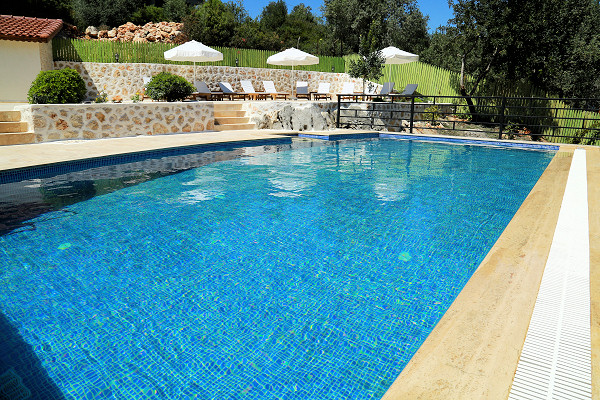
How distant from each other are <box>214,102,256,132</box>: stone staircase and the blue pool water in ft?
20.9

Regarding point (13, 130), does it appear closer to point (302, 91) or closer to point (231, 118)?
point (231, 118)

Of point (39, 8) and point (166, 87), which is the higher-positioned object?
point (39, 8)

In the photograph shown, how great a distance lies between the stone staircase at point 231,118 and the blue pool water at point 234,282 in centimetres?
638

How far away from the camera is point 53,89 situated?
916 centimetres

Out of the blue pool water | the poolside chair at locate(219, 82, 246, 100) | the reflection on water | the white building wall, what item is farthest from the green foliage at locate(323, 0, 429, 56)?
the blue pool water

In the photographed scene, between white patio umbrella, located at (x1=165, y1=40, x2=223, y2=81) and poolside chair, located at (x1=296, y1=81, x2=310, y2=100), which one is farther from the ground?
white patio umbrella, located at (x1=165, y1=40, x2=223, y2=81)

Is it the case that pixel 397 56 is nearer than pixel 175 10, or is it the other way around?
pixel 397 56

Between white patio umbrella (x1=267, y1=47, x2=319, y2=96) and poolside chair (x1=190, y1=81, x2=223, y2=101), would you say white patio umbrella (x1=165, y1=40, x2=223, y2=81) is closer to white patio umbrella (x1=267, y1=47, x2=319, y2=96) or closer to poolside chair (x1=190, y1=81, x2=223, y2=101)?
poolside chair (x1=190, y1=81, x2=223, y2=101)

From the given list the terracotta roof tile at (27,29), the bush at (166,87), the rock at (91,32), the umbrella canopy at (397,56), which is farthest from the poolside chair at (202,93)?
the rock at (91,32)

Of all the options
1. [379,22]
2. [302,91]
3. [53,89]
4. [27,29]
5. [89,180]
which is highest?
[379,22]

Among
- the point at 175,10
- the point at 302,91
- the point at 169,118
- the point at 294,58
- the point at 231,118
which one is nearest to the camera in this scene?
the point at 169,118

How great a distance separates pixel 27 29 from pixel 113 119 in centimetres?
788

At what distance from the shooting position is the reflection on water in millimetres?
4891

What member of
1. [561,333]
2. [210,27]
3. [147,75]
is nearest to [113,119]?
[147,75]
